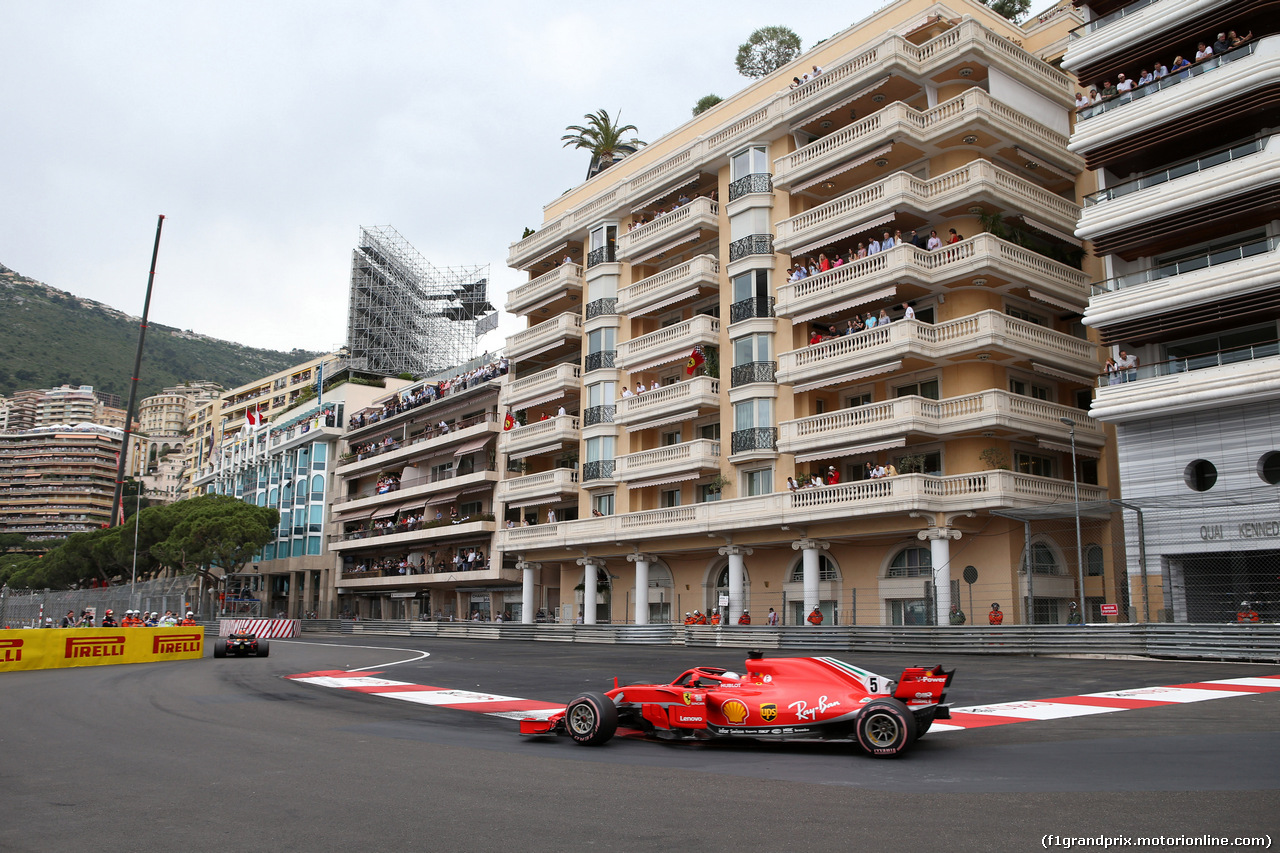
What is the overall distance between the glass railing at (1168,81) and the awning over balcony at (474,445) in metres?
37.4

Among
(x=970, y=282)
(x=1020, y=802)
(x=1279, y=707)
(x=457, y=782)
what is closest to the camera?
(x=1020, y=802)

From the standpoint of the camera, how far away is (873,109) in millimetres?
37625

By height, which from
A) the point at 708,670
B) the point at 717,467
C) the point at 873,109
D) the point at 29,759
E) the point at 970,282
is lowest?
the point at 29,759

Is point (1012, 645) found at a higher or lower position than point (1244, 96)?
lower

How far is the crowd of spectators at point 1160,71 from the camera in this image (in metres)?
27.9

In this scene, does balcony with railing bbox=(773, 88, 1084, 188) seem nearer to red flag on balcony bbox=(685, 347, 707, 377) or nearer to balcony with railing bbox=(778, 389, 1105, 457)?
red flag on balcony bbox=(685, 347, 707, 377)

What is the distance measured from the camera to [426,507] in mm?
64875

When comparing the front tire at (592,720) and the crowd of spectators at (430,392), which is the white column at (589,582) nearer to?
the crowd of spectators at (430,392)

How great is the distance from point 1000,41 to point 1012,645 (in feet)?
69.3

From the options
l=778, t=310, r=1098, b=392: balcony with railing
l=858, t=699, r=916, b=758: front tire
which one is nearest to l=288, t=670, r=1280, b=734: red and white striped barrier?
l=858, t=699, r=916, b=758: front tire

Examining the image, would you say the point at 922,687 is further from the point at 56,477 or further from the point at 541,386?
the point at 56,477

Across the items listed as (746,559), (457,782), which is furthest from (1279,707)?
(746,559)

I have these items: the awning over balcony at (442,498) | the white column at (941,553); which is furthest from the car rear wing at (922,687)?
the awning over balcony at (442,498)

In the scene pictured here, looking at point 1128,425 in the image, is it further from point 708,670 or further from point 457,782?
point 457,782
